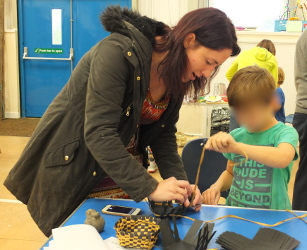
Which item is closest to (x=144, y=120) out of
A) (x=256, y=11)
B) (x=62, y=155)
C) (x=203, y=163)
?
(x=62, y=155)

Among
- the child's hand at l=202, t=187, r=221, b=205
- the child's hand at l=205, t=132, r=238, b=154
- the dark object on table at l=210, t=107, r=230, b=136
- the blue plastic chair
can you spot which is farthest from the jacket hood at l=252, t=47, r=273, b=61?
the child's hand at l=205, t=132, r=238, b=154

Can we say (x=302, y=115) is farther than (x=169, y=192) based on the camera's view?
Yes

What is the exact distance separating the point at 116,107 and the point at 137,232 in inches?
15.2

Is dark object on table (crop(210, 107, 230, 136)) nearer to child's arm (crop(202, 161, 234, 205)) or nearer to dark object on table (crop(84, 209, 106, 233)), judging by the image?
child's arm (crop(202, 161, 234, 205))

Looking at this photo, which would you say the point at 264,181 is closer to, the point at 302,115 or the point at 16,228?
the point at 302,115

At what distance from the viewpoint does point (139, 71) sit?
1.39m

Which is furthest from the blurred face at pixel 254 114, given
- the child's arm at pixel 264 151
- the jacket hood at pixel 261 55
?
the jacket hood at pixel 261 55

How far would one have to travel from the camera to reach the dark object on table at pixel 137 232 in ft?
4.04

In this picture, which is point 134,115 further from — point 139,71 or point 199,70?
point 199,70

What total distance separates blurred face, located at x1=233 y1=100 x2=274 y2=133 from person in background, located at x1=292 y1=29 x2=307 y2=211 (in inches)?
44.5

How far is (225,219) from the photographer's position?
4.76 feet

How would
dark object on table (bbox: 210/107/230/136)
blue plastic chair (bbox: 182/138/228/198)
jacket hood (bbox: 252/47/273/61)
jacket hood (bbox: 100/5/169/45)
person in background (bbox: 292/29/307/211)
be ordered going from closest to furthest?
jacket hood (bbox: 100/5/169/45) < blue plastic chair (bbox: 182/138/228/198) < person in background (bbox: 292/29/307/211) < jacket hood (bbox: 252/47/273/61) < dark object on table (bbox: 210/107/230/136)

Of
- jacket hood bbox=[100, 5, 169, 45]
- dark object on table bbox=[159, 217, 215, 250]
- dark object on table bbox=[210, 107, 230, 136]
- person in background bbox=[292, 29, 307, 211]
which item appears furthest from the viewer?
dark object on table bbox=[210, 107, 230, 136]

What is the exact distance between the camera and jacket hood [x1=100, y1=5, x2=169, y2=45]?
1442 millimetres
